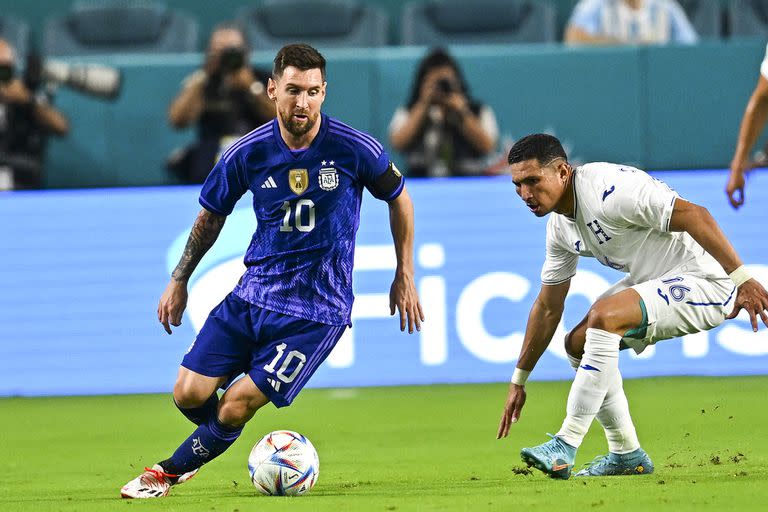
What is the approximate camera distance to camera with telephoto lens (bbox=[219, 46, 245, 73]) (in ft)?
35.0

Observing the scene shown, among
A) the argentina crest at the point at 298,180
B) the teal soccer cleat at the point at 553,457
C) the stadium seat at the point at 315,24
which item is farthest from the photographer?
the stadium seat at the point at 315,24

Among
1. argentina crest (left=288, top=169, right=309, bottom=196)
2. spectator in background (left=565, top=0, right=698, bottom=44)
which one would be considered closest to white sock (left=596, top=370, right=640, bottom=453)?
argentina crest (left=288, top=169, right=309, bottom=196)

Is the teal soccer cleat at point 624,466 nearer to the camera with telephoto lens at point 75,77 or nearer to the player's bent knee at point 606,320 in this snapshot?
the player's bent knee at point 606,320

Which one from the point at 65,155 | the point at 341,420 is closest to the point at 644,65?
the point at 341,420

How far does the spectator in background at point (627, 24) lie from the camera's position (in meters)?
11.6

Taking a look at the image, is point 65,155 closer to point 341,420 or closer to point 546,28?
point 341,420

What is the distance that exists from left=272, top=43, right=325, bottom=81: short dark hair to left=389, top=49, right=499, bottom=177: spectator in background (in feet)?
15.5

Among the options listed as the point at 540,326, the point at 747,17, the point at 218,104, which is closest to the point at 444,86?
the point at 218,104

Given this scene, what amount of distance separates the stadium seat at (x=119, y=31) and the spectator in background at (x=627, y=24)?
347cm

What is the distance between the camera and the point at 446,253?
10570 mm

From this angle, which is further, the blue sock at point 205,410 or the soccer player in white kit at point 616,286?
the blue sock at point 205,410

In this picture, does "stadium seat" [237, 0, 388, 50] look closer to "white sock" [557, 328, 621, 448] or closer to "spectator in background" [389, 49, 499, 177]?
"spectator in background" [389, 49, 499, 177]

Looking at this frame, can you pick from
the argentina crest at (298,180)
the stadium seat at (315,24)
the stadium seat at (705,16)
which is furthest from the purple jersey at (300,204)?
the stadium seat at (705,16)

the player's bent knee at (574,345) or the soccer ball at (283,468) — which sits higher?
the player's bent knee at (574,345)
